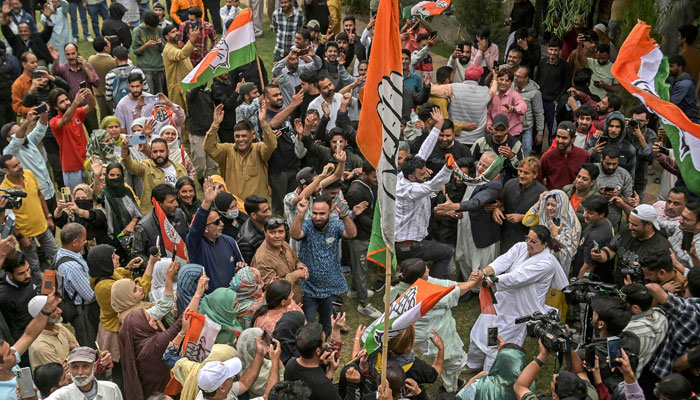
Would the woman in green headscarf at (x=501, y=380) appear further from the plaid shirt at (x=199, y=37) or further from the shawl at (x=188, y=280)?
the plaid shirt at (x=199, y=37)

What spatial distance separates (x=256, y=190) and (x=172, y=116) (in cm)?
191

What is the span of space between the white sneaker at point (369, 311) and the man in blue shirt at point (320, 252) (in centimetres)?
100

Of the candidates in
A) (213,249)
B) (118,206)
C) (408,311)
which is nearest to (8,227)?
(118,206)

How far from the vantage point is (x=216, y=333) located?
242 inches

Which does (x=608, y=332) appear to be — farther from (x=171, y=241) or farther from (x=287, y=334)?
(x=171, y=241)

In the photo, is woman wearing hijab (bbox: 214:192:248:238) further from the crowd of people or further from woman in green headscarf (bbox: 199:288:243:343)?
woman in green headscarf (bbox: 199:288:243:343)

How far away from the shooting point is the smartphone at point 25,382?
5551 mm

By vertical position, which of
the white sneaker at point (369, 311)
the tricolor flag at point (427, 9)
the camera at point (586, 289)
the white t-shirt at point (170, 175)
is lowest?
the white sneaker at point (369, 311)

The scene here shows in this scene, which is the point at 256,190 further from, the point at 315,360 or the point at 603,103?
the point at 603,103

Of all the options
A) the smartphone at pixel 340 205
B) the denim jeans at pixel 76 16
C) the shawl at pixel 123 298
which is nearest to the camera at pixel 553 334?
the smartphone at pixel 340 205

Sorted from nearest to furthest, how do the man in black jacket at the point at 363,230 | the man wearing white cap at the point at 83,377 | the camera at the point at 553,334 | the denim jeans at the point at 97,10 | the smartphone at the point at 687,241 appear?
the man wearing white cap at the point at 83,377 < the camera at the point at 553,334 < the smartphone at the point at 687,241 < the man in black jacket at the point at 363,230 < the denim jeans at the point at 97,10

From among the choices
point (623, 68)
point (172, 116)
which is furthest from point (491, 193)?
point (172, 116)

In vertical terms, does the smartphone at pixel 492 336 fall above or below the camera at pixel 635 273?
below

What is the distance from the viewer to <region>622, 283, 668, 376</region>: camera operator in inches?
244
